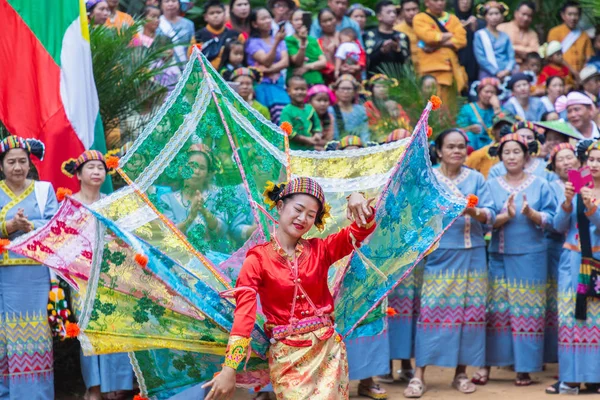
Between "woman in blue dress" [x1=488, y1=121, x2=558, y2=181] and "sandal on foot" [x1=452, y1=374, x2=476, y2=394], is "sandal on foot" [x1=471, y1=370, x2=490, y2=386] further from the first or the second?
"woman in blue dress" [x1=488, y1=121, x2=558, y2=181]

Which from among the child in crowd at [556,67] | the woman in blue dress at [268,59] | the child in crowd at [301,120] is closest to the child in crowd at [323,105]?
the child in crowd at [301,120]

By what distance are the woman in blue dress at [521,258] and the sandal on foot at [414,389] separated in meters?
0.62

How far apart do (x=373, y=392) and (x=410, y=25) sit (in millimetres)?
6513

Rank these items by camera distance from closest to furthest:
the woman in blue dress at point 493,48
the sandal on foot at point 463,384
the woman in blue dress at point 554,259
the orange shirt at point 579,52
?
1. the sandal on foot at point 463,384
2. the woman in blue dress at point 554,259
3. the woman in blue dress at point 493,48
4. the orange shirt at point 579,52

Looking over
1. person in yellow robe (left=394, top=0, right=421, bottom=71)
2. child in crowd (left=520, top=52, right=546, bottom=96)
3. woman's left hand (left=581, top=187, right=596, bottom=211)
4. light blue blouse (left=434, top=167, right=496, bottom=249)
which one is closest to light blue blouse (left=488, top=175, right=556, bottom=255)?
light blue blouse (left=434, top=167, right=496, bottom=249)

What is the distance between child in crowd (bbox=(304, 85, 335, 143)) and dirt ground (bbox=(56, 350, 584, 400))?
3287 mm

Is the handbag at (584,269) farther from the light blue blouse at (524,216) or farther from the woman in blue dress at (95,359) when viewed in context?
the woman in blue dress at (95,359)

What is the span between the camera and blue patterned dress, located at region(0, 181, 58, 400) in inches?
305

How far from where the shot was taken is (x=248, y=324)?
528 centimetres

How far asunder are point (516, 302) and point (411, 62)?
503cm

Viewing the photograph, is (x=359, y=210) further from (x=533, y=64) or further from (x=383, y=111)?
(x=533, y=64)

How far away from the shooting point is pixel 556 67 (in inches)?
547

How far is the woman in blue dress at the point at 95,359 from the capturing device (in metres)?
8.12

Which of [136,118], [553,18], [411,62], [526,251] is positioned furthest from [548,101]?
[136,118]
